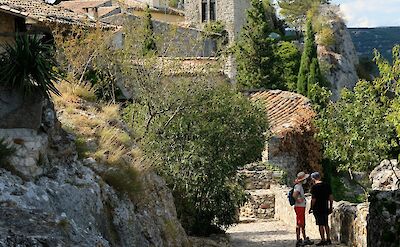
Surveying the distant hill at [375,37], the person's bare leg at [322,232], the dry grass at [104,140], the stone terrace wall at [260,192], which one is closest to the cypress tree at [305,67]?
the stone terrace wall at [260,192]

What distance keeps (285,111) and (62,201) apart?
77.9ft

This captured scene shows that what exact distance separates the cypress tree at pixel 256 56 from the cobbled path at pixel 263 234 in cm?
1917

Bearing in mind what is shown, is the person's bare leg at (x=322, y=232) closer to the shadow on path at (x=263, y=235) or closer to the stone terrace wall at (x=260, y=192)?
the shadow on path at (x=263, y=235)

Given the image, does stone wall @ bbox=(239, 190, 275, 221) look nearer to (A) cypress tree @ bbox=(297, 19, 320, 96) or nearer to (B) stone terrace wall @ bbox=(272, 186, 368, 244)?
(B) stone terrace wall @ bbox=(272, 186, 368, 244)

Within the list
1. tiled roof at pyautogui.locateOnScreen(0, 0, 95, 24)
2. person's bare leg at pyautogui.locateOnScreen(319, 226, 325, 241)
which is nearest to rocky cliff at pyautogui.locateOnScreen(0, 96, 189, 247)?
person's bare leg at pyautogui.locateOnScreen(319, 226, 325, 241)

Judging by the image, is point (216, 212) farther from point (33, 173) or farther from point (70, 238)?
point (70, 238)

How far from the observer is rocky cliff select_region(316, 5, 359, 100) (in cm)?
4778

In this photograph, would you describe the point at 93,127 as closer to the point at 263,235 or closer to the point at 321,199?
the point at 321,199

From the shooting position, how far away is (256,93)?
3356cm

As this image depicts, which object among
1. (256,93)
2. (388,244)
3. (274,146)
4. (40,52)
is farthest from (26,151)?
(256,93)

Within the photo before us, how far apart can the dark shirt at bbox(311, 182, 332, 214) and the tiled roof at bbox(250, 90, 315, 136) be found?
41.9 feet

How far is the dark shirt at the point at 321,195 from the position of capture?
14.0m

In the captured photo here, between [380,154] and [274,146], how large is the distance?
9267mm

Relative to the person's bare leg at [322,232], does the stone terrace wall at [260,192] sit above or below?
below
